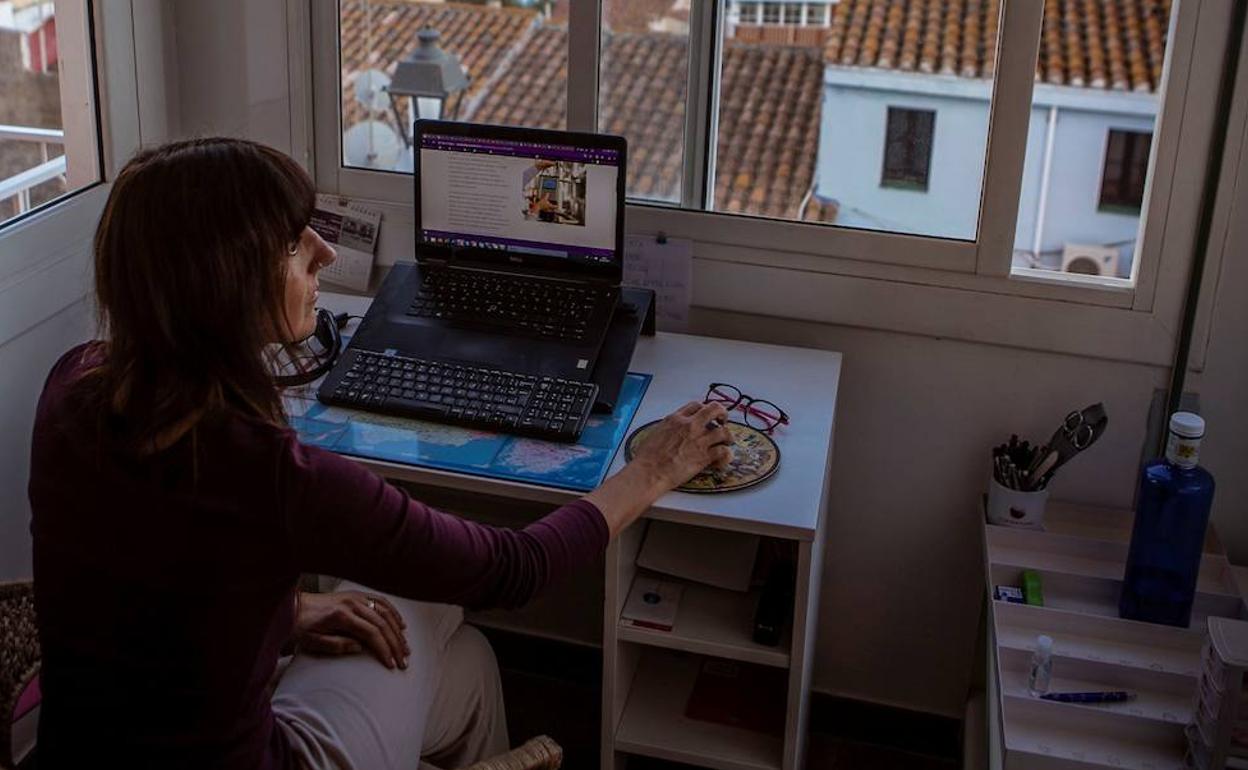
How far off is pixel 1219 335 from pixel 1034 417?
0.94 feet

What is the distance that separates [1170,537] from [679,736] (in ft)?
2.25

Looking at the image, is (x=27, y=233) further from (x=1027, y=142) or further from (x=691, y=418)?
(x=1027, y=142)

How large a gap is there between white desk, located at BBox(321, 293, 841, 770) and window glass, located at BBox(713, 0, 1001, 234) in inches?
10.3

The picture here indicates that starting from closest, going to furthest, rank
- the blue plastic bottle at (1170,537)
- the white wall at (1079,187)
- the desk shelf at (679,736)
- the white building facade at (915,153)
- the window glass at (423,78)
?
the blue plastic bottle at (1170,537), the desk shelf at (679,736), the white building facade at (915,153), the window glass at (423,78), the white wall at (1079,187)

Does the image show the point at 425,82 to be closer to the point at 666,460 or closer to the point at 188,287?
the point at 666,460

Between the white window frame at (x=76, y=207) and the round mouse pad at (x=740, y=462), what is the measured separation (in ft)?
2.98

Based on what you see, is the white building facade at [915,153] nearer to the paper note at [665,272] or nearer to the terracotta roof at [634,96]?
the terracotta roof at [634,96]

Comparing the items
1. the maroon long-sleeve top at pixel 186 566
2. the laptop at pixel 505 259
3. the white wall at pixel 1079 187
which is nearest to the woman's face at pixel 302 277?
the maroon long-sleeve top at pixel 186 566

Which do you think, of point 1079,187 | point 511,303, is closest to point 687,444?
point 511,303

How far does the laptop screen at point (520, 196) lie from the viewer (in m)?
1.94

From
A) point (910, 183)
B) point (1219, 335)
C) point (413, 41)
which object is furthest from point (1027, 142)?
point (413, 41)

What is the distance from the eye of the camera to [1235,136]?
5.99 feet

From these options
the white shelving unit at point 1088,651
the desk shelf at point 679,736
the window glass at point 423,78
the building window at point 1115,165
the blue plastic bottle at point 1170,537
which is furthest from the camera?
the building window at point 1115,165

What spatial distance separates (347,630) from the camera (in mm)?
1567
